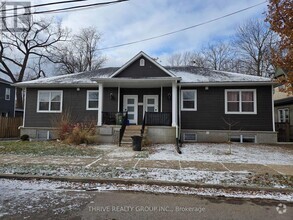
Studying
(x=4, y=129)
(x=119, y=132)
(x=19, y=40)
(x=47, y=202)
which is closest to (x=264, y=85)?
(x=119, y=132)

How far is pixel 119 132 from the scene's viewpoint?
12812 millimetres

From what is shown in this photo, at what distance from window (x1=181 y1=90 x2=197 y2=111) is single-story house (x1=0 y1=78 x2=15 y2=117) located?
23.7 m

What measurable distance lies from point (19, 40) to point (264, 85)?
110 feet

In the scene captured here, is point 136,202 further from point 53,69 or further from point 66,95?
point 53,69

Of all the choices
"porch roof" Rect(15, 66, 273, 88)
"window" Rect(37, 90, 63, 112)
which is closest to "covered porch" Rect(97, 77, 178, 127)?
"porch roof" Rect(15, 66, 273, 88)

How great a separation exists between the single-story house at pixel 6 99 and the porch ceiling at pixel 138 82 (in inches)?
758

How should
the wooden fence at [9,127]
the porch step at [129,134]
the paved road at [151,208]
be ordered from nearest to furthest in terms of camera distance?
the paved road at [151,208]
the porch step at [129,134]
the wooden fence at [9,127]

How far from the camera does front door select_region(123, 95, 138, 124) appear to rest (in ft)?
51.3

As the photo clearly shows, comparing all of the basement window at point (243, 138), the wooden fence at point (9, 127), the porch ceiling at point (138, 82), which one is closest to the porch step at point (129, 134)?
the porch ceiling at point (138, 82)

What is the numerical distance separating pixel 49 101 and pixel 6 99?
16352mm

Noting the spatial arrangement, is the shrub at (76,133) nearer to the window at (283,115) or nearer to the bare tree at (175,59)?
the window at (283,115)

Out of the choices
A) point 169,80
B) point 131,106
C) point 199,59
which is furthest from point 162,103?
point 199,59

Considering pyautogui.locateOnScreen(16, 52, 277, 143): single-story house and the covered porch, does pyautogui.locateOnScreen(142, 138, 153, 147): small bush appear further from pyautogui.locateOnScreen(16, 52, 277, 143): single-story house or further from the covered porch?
the covered porch

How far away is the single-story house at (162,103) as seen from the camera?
1375cm
